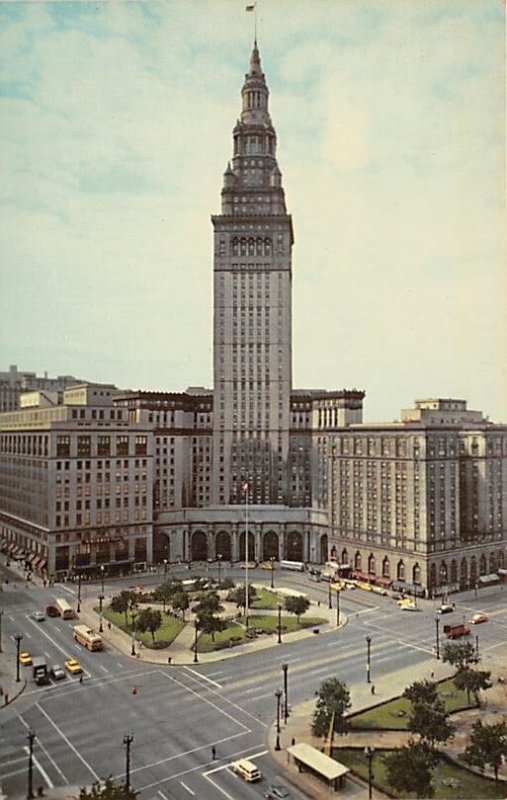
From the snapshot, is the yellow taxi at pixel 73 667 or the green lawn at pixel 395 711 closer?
the green lawn at pixel 395 711

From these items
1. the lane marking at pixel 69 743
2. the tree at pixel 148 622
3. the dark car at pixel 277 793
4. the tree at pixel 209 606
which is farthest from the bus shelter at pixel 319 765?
the tree at pixel 209 606

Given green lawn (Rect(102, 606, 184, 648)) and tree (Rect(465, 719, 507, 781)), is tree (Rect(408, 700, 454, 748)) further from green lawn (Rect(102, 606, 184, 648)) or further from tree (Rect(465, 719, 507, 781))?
green lawn (Rect(102, 606, 184, 648))

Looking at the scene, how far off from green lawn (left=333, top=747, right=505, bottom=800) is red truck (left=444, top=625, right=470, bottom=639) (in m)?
32.4

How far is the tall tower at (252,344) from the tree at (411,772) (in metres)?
95.2

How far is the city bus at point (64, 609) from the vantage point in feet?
279

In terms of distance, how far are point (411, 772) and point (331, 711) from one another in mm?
9833

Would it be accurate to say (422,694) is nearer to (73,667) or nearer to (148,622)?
(148,622)

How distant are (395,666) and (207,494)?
75.8 meters

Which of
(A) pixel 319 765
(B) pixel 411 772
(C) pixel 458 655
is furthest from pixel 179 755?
(C) pixel 458 655

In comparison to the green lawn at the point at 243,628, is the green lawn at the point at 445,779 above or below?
above

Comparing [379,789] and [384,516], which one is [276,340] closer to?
[384,516]

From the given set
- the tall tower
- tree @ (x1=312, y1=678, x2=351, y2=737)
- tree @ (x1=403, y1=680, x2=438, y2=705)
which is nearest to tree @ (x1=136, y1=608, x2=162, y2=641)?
tree @ (x1=312, y1=678, x2=351, y2=737)

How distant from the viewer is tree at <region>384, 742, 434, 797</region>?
129 feet

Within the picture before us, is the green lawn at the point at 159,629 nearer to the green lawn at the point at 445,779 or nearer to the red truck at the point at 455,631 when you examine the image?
the green lawn at the point at 445,779
